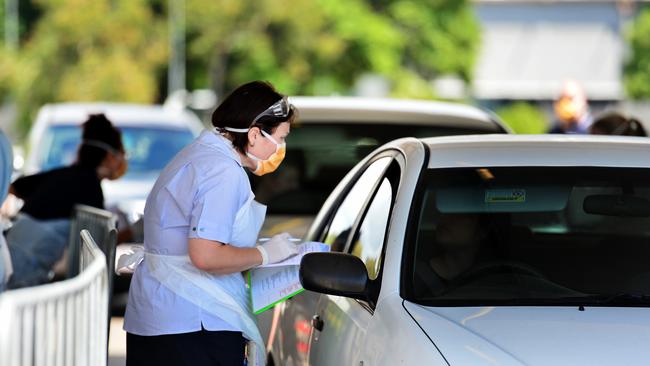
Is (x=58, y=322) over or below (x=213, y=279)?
below

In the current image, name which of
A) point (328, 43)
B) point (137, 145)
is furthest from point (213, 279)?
point (328, 43)

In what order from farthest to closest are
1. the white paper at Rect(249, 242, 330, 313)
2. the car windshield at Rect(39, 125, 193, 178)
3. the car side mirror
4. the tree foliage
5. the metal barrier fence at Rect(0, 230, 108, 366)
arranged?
the tree foliage, the car windshield at Rect(39, 125, 193, 178), the white paper at Rect(249, 242, 330, 313), the car side mirror, the metal barrier fence at Rect(0, 230, 108, 366)

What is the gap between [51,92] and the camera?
52.6 metres

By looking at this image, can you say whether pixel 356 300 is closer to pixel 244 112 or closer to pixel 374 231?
pixel 374 231

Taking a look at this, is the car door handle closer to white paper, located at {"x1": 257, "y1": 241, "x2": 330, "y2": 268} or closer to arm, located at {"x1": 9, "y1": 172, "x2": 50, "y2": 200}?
white paper, located at {"x1": 257, "y1": 241, "x2": 330, "y2": 268}

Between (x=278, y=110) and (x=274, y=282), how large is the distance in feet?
1.97

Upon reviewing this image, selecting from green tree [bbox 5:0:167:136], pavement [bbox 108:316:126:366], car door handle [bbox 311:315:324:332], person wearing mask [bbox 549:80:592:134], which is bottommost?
pavement [bbox 108:316:126:366]

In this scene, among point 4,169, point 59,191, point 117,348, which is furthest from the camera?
point 117,348

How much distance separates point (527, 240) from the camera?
6.25 meters

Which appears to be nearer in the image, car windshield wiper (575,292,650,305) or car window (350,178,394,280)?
car windshield wiper (575,292,650,305)

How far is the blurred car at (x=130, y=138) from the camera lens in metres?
13.2

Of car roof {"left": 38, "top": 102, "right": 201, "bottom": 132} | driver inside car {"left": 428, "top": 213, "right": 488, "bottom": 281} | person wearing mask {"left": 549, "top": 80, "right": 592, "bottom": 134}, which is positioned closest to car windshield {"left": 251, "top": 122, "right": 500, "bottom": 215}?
driver inside car {"left": 428, "top": 213, "right": 488, "bottom": 281}

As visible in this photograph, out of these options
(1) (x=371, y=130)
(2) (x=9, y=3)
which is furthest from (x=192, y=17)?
(1) (x=371, y=130)

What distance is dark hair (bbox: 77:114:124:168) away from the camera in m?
8.25
